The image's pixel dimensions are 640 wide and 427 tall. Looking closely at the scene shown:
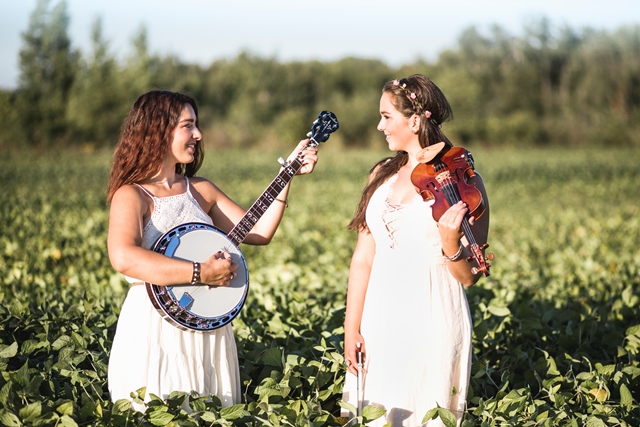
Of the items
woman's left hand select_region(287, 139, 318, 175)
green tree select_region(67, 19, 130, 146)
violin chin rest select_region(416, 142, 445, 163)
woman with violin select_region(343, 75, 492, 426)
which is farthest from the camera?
green tree select_region(67, 19, 130, 146)

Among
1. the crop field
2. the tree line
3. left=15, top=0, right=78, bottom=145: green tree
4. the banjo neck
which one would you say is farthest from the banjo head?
left=15, top=0, right=78, bottom=145: green tree

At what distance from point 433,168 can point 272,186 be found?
0.73 metres

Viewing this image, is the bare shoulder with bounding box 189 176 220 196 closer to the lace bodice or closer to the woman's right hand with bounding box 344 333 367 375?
the lace bodice

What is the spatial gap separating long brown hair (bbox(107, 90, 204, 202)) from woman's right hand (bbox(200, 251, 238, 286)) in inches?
18.3

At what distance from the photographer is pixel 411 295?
129 inches

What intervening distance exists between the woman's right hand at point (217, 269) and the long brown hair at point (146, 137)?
464mm

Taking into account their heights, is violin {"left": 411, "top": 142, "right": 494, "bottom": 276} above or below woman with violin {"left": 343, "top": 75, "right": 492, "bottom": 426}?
above

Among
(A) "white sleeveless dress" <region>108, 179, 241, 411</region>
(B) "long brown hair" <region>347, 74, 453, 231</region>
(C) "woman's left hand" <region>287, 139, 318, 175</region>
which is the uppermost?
(B) "long brown hair" <region>347, 74, 453, 231</region>

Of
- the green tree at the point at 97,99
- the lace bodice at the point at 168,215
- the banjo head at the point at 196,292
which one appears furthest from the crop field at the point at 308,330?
the green tree at the point at 97,99

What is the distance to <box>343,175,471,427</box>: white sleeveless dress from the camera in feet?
10.7

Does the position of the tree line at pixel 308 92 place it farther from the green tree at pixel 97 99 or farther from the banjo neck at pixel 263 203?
the banjo neck at pixel 263 203

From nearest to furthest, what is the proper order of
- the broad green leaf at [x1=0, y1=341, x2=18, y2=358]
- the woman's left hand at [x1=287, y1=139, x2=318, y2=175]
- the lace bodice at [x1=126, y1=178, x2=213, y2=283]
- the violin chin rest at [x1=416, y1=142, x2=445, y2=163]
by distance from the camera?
the violin chin rest at [x1=416, y1=142, x2=445, y2=163] → the lace bodice at [x1=126, y1=178, x2=213, y2=283] → the woman's left hand at [x1=287, y1=139, x2=318, y2=175] → the broad green leaf at [x1=0, y1=341, x2=18, y2=358]

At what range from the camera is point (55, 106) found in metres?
43.9

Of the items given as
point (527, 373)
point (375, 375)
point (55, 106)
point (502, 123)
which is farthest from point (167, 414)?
point (502, 123)
